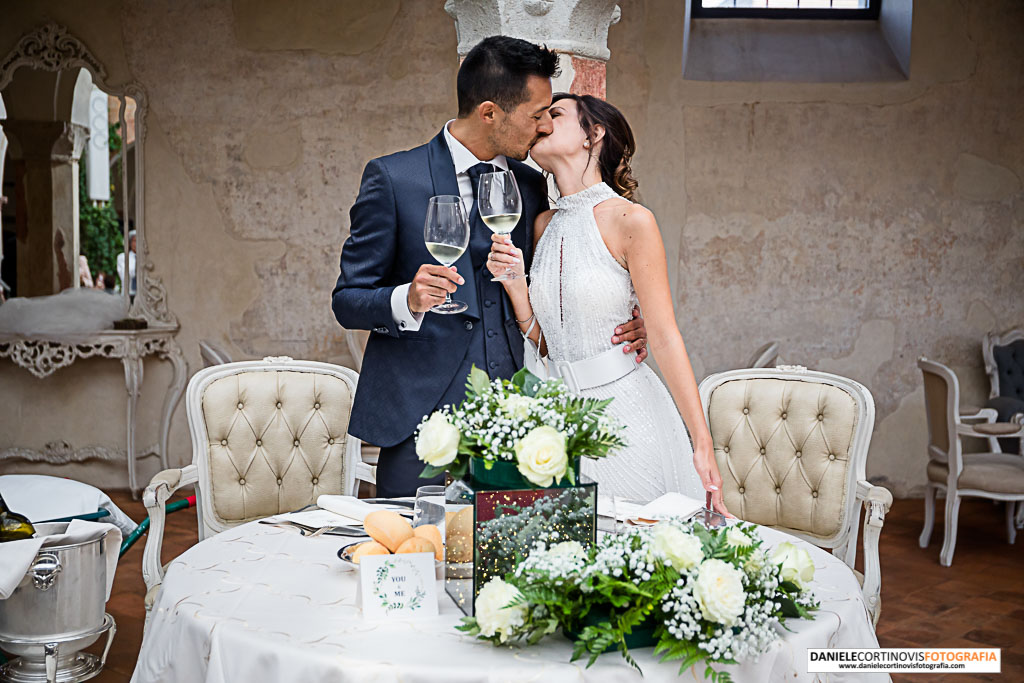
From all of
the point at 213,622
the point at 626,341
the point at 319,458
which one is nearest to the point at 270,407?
the point at 319,458

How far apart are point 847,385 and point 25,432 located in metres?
5.09

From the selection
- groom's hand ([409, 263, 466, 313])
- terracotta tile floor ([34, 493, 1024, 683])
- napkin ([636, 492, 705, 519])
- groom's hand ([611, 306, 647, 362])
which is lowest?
terracotta tile floor ([34, 493, 1024, 683])

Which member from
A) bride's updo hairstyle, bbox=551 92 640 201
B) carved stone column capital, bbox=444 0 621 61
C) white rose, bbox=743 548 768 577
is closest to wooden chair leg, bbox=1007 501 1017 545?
carved stone column capital, bbox=444 0 621 61

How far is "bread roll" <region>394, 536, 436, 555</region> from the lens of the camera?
5.15 feet

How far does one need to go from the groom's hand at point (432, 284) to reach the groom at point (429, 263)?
7.5 inches

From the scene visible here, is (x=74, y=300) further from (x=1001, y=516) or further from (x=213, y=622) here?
(x=1001, y=516)

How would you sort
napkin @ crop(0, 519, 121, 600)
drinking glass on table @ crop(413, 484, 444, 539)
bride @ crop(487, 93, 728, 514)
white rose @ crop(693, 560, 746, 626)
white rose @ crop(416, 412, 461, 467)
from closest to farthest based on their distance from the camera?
white rose @ crop(693, 560, 746, 626), white rose @ crop(416, 412, 461, 467), drinking glass on table @ crop(413, 484, 444, 539), bride @ crop(487, 93, 728, 514), napkin @ crop(0, 519, 121, 600)

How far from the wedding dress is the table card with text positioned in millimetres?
989

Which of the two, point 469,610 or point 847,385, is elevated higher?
point 847,385

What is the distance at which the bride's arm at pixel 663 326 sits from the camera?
6.89 ft

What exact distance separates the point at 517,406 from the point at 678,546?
1.15 ft

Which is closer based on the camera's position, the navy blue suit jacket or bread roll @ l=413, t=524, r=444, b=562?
bread roll @ l=413, t=524, r=444, b=562

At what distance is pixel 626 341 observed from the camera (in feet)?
8.25

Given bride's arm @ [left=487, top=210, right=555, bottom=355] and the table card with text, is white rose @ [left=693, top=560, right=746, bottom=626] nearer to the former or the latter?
the table card with text
